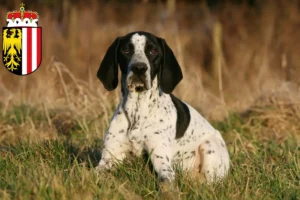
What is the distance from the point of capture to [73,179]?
4781 millimetres

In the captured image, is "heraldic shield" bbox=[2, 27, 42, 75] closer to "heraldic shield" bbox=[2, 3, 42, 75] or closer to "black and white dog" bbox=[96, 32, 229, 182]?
"heraldic shield" bbox=[2, 3, 42, 75]

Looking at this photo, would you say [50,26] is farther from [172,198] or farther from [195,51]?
[172,198]

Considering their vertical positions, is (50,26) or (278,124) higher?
(50,26)

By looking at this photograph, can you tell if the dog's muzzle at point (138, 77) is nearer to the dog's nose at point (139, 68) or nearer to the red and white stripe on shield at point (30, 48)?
the dog's nose at point (139, 68)

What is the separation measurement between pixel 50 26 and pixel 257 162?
802 centimetres

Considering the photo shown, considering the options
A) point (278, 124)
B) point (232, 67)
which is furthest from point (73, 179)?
point (232, 67)

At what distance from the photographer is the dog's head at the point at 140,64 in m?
5.25

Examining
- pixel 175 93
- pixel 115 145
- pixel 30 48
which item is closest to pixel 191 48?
pixel 175 93

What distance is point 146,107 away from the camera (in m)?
5.52

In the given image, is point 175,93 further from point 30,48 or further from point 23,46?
point 23,46

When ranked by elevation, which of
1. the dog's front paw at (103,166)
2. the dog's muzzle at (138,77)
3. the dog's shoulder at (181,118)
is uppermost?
the dog's muzzle at (138,77)

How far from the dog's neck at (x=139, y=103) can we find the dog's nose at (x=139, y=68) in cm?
33

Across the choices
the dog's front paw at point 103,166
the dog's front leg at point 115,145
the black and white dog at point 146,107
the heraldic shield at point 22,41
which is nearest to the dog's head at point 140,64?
the black and white dog at point 146,107

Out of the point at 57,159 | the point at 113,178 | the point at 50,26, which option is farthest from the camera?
the point at 50,26
